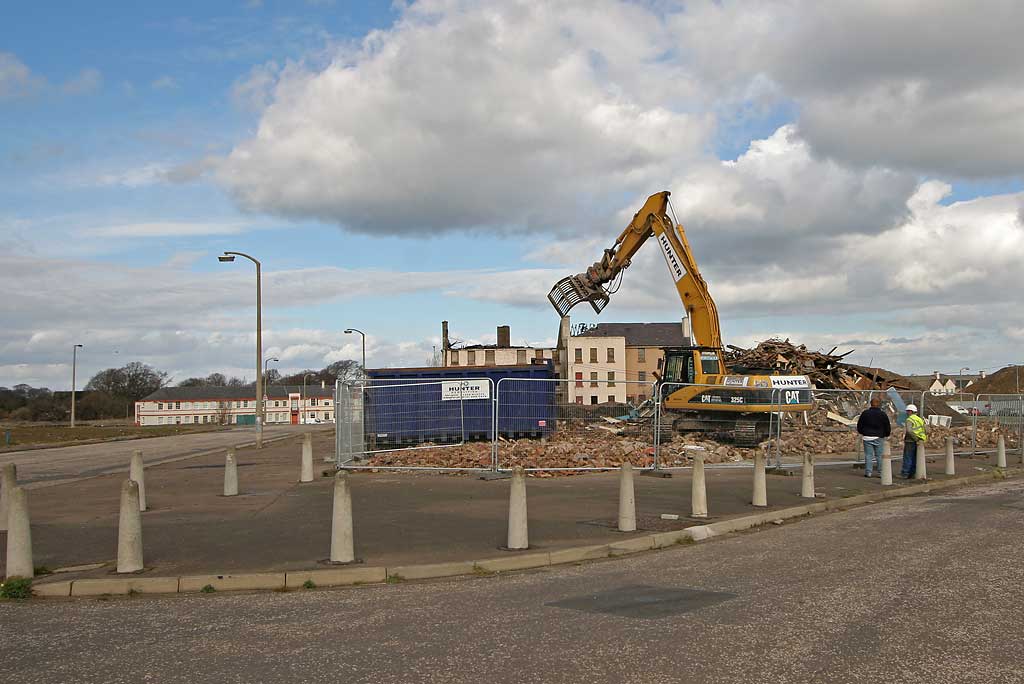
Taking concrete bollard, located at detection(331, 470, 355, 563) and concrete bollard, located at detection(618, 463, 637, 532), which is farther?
concrete bollard, located at detection(618, 463, 637, 532)

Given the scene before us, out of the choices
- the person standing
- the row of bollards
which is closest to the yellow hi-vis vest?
the person standing

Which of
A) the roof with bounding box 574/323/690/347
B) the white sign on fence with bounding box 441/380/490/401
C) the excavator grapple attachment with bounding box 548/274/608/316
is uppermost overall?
the roof with bounding box 574/323/690/347

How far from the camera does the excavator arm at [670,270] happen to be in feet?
90.7

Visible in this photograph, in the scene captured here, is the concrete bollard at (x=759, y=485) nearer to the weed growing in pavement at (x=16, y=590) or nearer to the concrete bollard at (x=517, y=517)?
the concrete bollard at (x=517, y=517)

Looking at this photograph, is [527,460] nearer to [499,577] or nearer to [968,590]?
[499,577]

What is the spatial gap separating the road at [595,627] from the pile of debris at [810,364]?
27340 mm

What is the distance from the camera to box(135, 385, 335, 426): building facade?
138 m

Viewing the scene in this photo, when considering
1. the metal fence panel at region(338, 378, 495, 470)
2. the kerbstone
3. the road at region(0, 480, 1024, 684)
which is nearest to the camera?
the road at region(0, 480, 1024, 684)

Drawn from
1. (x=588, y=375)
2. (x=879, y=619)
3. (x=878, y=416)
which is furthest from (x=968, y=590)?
(x=588, y=375)

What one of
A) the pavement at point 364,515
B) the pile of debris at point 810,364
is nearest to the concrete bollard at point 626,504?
the pavement at point 364,515

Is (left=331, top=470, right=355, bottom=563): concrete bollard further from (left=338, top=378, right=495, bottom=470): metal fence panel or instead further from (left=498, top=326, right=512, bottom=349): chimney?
(left=498, top=326, right=512, bottom=349): chimney

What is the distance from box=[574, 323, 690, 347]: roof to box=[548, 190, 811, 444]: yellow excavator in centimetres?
6626

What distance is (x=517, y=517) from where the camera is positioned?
35.8 feet

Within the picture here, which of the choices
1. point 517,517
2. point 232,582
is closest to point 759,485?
point 517,517
